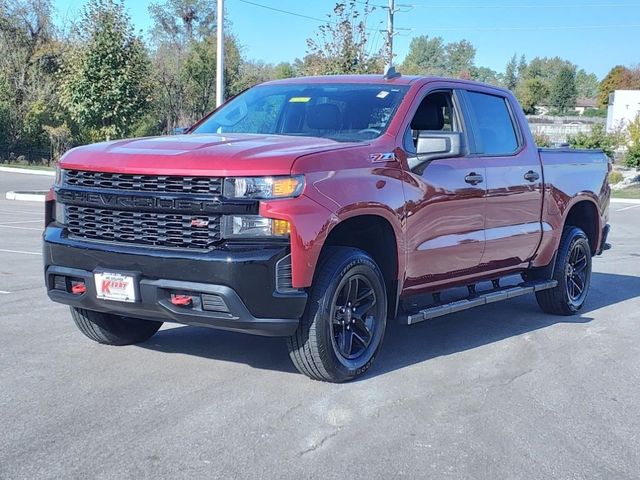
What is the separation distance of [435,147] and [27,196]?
1883 cm

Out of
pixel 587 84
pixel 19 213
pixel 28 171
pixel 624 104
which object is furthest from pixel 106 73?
pixel 587 84

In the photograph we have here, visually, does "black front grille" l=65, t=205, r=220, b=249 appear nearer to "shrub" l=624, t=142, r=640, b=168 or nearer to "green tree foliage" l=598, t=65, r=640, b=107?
"shrub" l=624, t=142, r=640, b=168

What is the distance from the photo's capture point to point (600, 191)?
8727 millimetres

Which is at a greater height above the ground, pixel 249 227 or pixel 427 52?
pixel 427 52

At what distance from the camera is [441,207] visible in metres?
6.23

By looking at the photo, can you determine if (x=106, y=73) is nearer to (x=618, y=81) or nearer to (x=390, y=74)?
(x=390, y=74)

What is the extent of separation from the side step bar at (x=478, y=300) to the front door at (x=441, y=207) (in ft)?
0.67

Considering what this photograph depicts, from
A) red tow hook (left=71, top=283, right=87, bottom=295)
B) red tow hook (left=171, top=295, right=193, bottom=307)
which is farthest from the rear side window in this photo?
red tow hook (left=71, top=283, right=87, bottom=295)

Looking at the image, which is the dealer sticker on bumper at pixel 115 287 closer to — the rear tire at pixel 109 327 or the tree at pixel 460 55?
the rear tire at pixel 109 327

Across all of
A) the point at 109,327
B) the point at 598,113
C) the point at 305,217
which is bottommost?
the point at 109,327

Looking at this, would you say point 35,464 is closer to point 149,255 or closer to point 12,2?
point 149,255

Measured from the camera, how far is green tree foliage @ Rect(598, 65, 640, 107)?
11141 cm

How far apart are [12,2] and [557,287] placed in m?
39.4

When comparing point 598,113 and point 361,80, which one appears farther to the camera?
point 598,113
